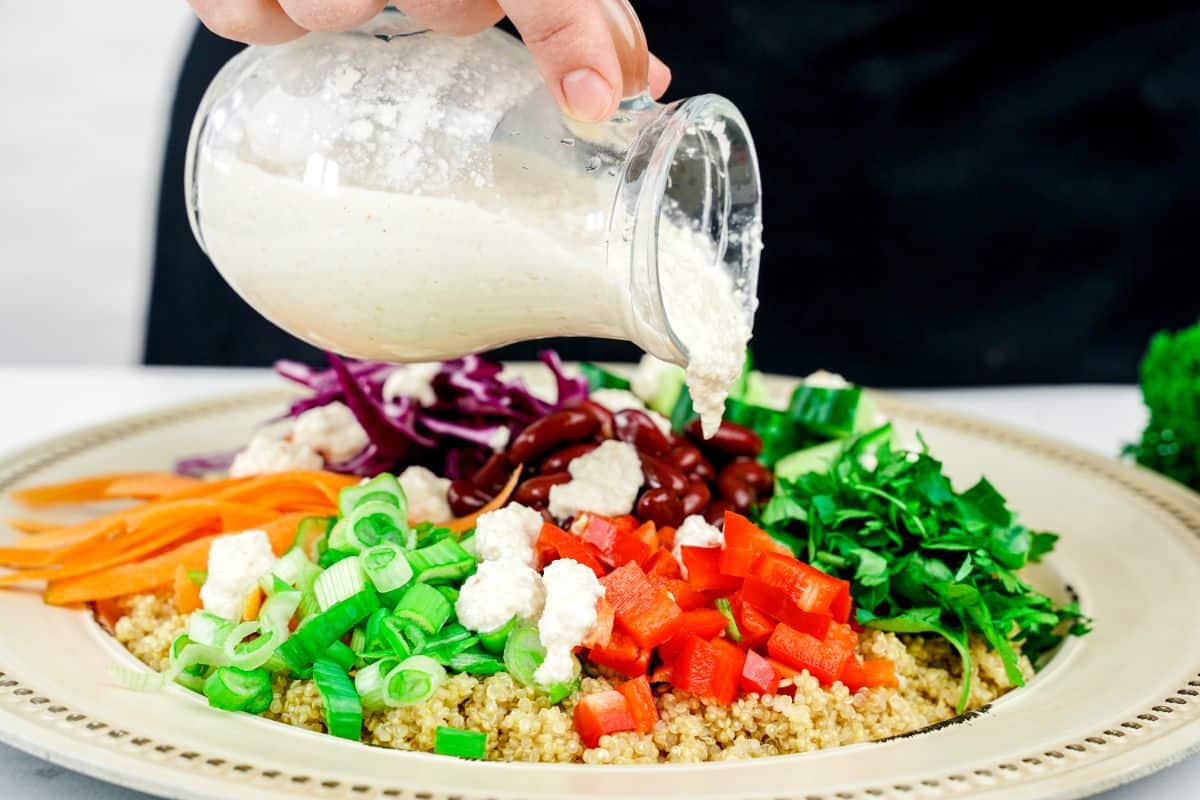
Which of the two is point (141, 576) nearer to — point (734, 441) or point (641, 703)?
point (641, 703)

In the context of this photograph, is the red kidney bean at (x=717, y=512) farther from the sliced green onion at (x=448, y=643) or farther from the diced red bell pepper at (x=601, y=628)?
the sliced green onion at (x=448, y=643)

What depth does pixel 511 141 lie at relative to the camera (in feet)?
6.79

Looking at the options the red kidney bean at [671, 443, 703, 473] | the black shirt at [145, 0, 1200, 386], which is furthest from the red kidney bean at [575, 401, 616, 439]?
the black shirt at [145, 0, 1200, 386]

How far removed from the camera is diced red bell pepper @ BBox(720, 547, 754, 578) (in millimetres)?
2309

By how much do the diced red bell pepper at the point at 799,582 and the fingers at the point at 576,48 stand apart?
2.66 feet

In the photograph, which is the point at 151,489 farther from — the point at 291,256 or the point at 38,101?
the point at 38,101

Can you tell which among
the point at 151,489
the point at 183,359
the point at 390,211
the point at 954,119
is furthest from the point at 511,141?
the point at 183,359

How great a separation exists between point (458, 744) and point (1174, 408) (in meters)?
2.18

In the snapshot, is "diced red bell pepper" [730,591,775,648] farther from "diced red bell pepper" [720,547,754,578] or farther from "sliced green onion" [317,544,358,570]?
"sliced green onion" [317,544,358,570]

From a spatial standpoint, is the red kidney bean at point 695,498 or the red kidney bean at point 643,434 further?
the red kidney bean at point 643,434

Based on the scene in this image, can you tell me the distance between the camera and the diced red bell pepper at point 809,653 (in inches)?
87.2

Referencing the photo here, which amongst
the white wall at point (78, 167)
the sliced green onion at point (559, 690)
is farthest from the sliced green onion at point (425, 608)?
the white wall at point (78, 167)

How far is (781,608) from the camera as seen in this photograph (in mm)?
2275

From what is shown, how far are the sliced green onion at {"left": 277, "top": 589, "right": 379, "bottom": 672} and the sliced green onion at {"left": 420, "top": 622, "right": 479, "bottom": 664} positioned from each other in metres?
0.13
